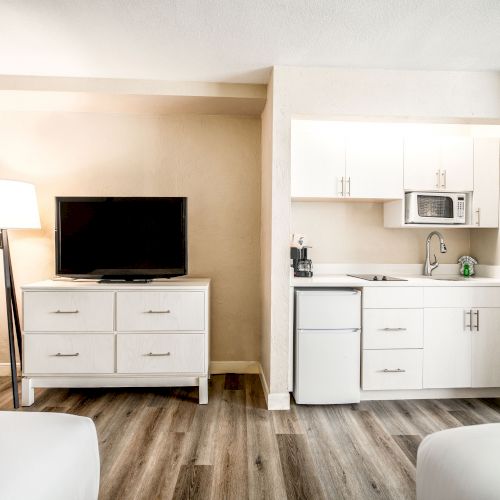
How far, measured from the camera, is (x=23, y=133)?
3.21m

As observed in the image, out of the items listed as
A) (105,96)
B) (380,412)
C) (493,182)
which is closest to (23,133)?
(105,96)

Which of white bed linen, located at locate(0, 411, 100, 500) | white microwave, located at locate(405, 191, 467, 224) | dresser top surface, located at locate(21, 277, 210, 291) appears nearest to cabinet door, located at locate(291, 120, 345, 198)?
white microwave, located at locate(405, 191, 467, 224)

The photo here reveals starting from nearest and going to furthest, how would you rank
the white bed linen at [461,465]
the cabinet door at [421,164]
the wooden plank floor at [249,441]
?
1. the white bed linen at [461,465]
2. the wooden plank floor at [249,441]
3. the cabinet door at [421,164]

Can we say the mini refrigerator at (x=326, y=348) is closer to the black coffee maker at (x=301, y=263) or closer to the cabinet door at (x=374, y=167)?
the black coffee maker at (x=301, y=263)

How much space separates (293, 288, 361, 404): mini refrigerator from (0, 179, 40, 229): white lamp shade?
212 centimetres

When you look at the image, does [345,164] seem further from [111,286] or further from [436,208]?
[111,286]

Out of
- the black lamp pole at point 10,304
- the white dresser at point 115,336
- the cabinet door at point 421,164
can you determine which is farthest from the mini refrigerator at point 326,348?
the black lamp pole at point 10,304

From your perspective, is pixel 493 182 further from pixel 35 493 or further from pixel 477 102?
pixel 35 493

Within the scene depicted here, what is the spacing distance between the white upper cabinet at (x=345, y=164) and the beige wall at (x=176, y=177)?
0.56m

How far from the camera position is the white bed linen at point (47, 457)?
3.09 ft

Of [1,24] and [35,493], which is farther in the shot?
[1,24]

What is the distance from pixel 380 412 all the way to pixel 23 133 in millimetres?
3625

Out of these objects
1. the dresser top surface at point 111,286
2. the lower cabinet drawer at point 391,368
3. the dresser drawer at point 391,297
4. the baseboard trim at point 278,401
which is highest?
the dresser top surface at point 111,286

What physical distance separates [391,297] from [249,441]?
4.56 ft
